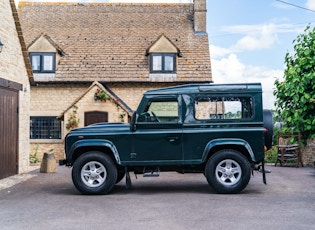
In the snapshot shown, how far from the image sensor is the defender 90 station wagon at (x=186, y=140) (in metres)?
10.5

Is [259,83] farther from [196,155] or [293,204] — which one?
[293,204]

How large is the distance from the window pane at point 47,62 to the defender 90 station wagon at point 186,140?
1540 centimetres

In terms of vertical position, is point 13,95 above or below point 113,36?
below

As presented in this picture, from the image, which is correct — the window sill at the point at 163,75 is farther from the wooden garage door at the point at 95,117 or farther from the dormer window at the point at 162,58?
the wooden garage door at the point at 95,117

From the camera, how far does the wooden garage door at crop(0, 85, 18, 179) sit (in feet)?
46.1

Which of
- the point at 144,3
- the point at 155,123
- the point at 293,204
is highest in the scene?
the point at 144,3

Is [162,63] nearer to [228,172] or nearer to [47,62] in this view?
[47,62]

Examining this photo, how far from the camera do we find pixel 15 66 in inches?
600

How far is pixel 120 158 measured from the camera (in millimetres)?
10695

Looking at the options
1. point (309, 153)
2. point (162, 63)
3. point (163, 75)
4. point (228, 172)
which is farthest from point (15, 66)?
point (309, 153)

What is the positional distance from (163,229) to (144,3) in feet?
79.6

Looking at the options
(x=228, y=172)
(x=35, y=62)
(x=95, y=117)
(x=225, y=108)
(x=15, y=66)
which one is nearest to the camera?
(x=228, y=172)

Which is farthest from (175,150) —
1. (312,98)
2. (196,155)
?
(312,98)

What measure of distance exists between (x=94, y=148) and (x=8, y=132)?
4.85m
